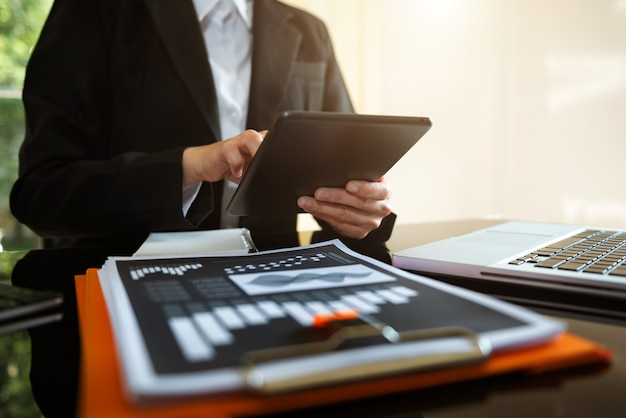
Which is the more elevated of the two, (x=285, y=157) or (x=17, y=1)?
(x=17, y=1)

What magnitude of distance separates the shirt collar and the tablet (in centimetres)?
67

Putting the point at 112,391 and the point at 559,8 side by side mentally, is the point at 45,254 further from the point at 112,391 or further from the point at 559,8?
the point at 559,8

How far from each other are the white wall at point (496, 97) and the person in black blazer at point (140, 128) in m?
1.34

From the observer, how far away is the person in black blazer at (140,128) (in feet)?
2.65

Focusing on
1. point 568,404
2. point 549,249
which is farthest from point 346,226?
point 568,404

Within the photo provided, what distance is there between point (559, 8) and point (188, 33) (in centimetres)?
201

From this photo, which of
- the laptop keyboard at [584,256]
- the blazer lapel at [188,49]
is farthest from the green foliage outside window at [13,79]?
the laptop keyboard at [584,256]

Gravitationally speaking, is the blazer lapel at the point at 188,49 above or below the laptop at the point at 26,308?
above

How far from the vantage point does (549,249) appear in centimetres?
59

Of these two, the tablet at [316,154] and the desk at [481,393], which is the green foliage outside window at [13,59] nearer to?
the tablet at [316,154]

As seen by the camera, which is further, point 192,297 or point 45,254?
point 45,254

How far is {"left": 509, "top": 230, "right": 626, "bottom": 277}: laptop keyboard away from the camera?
1.60ft

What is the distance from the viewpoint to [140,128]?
114 cm

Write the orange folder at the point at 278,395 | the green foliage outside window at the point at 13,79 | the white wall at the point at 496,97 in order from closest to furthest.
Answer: the orange folder at the point at 278,395 → the white wall at the point at 496,97 → the green foliage outside window at the point at 13,79
